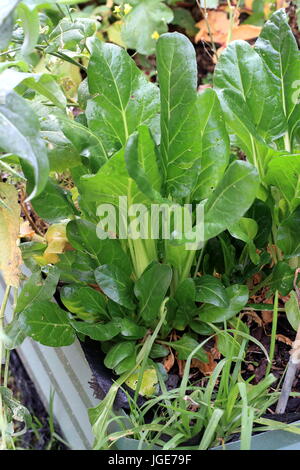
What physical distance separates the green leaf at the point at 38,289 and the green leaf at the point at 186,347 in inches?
7.2

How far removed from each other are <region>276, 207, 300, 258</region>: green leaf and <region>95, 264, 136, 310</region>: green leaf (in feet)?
0.71

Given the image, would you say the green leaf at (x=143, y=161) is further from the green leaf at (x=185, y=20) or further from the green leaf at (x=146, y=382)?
the green leaf at (x=185, y=20)

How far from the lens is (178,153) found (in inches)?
27.2

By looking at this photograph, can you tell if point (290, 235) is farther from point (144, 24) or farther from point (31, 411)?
point (31, 411)

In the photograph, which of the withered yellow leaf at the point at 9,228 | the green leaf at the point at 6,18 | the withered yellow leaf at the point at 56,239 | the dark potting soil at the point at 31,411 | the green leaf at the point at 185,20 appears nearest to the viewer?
the green leaf at the point at 6,18

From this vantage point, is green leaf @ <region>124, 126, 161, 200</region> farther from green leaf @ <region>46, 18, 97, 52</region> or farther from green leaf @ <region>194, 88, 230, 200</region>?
green leaf @ <region>46, 18, 97, 52</region>

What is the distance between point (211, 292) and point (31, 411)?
0.95 m

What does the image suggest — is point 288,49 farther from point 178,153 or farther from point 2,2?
point 2,2

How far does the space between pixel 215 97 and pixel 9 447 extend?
507 mm

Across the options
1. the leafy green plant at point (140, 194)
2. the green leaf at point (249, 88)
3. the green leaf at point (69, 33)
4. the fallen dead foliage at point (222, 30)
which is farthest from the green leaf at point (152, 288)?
the fallen dead foliage at point (222, 30)

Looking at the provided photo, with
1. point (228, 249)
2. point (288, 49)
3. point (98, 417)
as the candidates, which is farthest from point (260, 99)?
point (98, 417)

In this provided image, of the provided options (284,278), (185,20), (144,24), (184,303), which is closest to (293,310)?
(284,278)

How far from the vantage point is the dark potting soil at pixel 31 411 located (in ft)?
4.74

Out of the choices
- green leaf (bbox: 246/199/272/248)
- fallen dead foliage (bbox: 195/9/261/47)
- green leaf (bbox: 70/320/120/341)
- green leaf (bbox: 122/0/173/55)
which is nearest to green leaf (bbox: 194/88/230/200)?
green leaf (bbox: 246/199/272/248)
